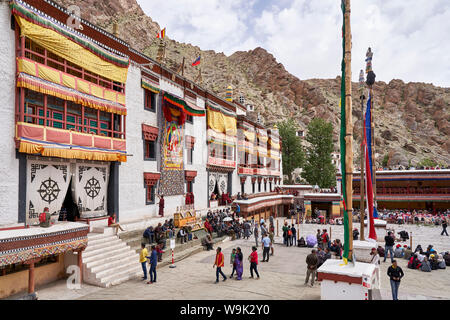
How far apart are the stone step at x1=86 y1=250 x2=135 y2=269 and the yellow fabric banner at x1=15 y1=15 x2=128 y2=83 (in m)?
9.48

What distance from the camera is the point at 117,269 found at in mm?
12664

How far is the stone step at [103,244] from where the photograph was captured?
13.1m

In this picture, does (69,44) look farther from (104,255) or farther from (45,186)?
(104,255)

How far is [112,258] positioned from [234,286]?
5.77m

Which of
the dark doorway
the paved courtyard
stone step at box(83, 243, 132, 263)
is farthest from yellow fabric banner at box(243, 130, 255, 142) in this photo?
stone step at box(83, 243, 132, 263)

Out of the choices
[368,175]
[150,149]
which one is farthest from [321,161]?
[368,175]

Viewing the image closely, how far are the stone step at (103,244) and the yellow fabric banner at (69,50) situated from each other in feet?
29.0

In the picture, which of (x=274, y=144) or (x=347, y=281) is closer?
(x=347, y=281)

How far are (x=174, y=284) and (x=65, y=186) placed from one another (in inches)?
295

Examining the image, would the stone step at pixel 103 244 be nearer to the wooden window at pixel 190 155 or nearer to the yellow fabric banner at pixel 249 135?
the wooden window at pixel 190 155

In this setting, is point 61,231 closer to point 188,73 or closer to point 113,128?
point 113,128

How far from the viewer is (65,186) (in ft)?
47.3

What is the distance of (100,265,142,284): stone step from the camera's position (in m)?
11.7

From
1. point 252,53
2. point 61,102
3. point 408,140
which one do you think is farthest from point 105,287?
point 252,53
